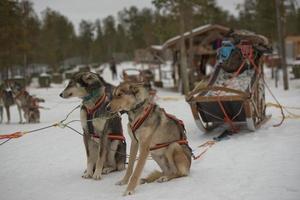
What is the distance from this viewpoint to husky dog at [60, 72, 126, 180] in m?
5.70

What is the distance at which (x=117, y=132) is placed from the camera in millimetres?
5895

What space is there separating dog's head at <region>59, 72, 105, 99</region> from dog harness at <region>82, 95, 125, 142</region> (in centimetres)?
17

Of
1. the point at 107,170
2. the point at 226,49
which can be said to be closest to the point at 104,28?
the point at 226,49

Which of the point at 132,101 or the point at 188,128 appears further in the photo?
the point at 188,128

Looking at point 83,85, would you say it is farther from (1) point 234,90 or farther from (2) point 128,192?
(1) point 234,90

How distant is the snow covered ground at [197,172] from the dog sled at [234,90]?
339 millimetres

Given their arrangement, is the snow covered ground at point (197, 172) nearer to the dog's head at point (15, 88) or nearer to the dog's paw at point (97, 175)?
the dog's paw at point (97, 175)

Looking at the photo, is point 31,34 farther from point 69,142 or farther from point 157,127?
point 157,127

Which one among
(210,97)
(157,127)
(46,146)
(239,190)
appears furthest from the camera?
(46,146)

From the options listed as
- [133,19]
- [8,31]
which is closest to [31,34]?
[8,31]

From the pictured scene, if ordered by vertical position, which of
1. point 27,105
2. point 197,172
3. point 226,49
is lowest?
point 197,172

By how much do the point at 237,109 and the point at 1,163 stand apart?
446 cm

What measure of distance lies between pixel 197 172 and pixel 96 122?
1.51 meters

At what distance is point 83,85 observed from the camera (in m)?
5.79
